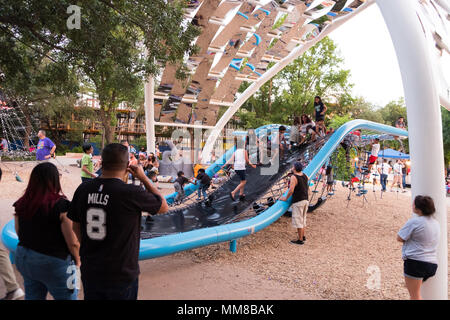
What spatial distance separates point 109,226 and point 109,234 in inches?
2.1

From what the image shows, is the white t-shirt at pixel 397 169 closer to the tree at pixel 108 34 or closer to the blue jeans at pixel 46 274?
the tree at pixel 108 34

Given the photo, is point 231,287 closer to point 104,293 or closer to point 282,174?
point 104,293

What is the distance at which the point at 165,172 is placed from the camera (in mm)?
17219

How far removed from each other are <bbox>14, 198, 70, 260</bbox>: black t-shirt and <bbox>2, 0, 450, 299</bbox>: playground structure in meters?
2.10

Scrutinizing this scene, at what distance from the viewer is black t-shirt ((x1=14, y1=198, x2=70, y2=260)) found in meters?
2.49

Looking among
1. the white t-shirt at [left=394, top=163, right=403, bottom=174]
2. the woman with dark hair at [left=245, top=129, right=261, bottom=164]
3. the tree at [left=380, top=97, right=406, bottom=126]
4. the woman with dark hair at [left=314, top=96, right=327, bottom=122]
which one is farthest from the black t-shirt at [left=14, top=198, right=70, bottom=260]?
the tree at [left=380, top=97, right=406, bottom=126]

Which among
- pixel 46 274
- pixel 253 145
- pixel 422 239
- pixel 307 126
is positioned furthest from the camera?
pixel 253 145

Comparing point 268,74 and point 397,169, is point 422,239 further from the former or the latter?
point 397,169

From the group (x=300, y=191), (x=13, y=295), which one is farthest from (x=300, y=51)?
(x=13, y=295)

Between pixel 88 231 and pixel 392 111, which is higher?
pixel 392 111

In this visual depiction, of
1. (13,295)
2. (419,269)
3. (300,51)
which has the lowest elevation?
(13,295)

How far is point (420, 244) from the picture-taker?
3404 millimetres

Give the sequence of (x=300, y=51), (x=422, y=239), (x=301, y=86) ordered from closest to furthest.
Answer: (x=422, y=239), (x=300, y=51), (x=301, y=86)

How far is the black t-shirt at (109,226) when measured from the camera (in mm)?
2211
